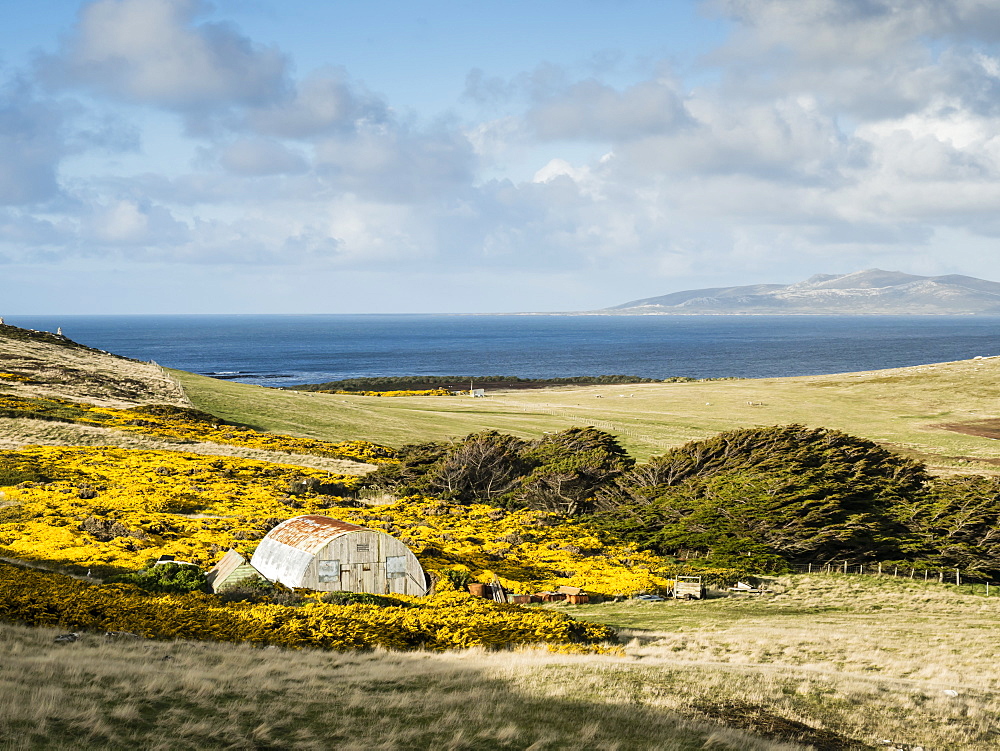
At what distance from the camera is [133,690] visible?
12.1m

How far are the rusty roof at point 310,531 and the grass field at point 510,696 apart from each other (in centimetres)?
577

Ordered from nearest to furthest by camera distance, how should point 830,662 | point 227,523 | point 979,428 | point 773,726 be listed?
point 773,726, point 830,662, point 227,523, point 979,428

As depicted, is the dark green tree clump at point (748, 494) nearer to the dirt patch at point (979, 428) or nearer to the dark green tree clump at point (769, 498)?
the dark green tree clump at point (769, 498)

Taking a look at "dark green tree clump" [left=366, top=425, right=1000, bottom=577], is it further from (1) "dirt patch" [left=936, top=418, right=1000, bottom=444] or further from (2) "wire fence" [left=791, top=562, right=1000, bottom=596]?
(1) "dirt patch" [left=936, top=418, right=1000, bottom=444]

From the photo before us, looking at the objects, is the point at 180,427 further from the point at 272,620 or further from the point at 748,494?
the point at 272,620

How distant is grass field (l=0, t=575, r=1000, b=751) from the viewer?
11297 mm

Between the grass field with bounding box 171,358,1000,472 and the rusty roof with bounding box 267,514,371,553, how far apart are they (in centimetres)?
3289

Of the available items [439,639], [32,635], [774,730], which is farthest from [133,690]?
[774,730]

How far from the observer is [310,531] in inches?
895

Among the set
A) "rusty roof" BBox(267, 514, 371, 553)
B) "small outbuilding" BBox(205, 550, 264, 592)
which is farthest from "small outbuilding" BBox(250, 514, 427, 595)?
"small outbuilding" BBox(205, 550, 264, 592)

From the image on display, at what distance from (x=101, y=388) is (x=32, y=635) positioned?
54476 mm

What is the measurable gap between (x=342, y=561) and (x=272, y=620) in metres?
3.99

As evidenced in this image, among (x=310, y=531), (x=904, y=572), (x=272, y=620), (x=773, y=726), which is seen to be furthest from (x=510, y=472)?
(x=773, y=726)

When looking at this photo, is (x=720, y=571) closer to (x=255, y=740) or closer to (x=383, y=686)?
(x=383, y=686)
